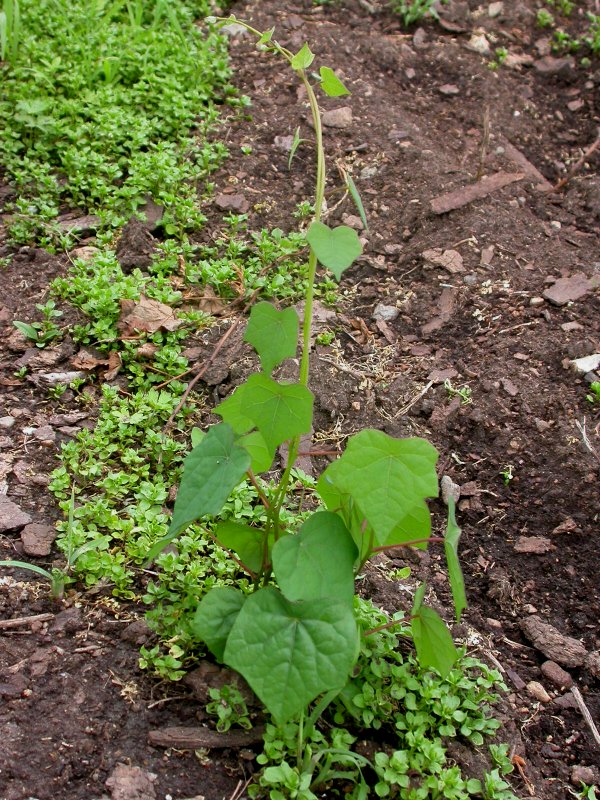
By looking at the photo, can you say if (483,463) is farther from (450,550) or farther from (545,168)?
Result: (545,168)

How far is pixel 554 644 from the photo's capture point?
7.88 feet

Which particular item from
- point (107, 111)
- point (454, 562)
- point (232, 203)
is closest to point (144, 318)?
point (232, 203)

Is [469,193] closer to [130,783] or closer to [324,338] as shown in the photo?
[324,338]

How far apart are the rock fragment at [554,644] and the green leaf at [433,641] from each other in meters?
0.50

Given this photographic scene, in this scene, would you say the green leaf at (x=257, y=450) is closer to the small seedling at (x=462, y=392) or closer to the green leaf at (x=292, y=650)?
the green leaf at (x=292, y=650)

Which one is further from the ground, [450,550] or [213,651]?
[450,550]

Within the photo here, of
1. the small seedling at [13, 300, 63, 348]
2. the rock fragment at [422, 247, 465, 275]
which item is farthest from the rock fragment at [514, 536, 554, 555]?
the small seedling at [13, 300, 63, 348]

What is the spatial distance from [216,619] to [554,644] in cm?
103

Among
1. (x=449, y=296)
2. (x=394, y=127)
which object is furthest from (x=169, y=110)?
(x=449, y=296)

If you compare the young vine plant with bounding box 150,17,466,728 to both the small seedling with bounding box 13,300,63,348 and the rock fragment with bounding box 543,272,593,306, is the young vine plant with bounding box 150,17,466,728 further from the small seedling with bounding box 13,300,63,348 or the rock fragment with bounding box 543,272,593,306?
the rock fragment with bounding box 543,272,593,306

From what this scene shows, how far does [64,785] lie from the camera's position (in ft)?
6.05

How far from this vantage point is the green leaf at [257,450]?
204 centimetres

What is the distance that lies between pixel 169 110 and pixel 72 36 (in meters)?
0.73

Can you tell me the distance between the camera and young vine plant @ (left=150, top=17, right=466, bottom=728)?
170 centimetres
